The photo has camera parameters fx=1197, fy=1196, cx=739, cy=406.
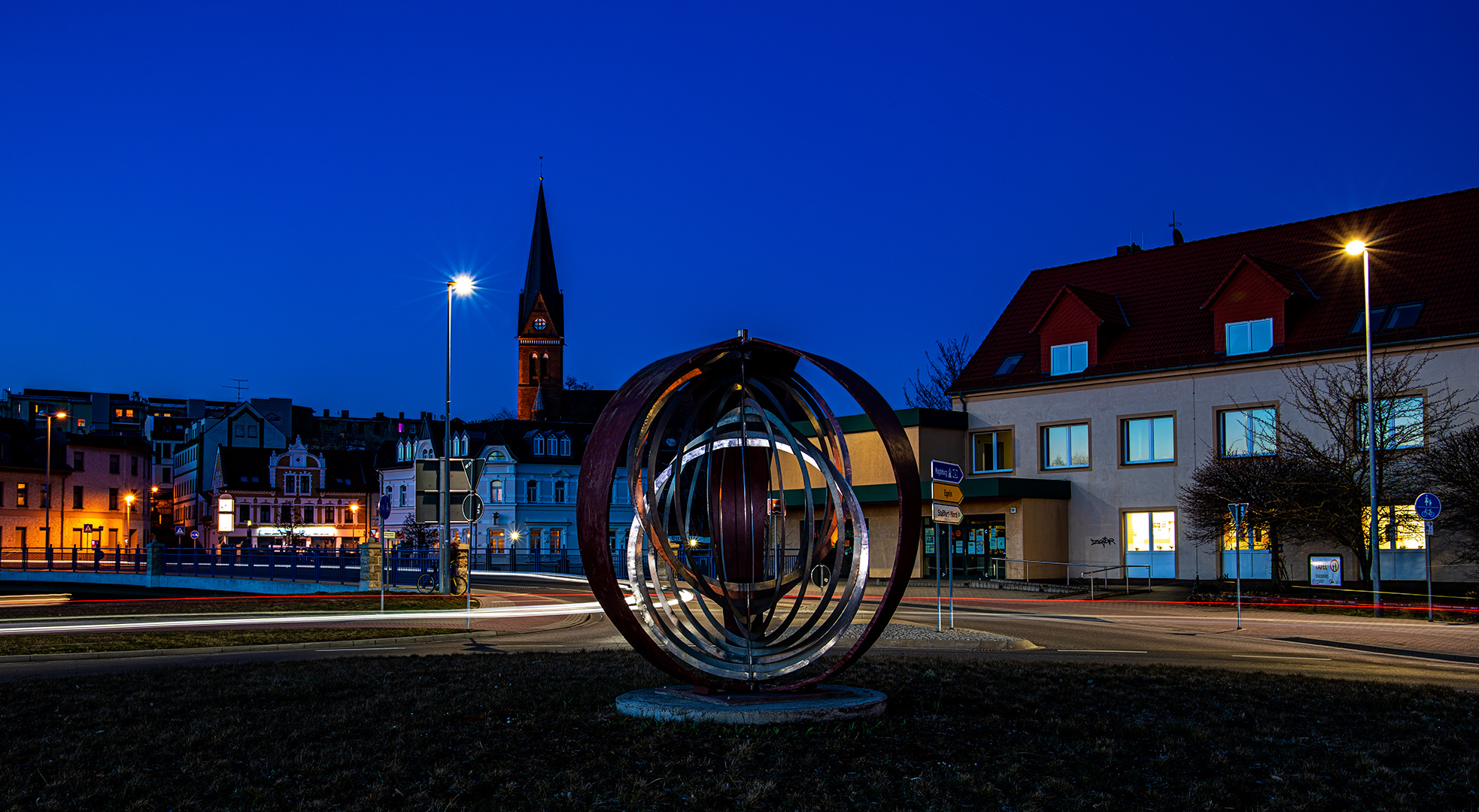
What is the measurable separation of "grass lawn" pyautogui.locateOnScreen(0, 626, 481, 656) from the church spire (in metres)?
91.9

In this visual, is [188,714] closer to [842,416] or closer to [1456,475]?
[1456,475]

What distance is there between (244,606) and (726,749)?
2364cm

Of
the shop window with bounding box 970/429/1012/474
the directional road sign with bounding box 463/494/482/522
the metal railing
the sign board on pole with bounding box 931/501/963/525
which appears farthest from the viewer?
the shop window with bounding box 970/429/1012/474

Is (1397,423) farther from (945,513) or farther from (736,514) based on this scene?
(736,514)

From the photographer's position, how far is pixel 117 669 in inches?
596

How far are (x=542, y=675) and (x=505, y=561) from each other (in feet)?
202

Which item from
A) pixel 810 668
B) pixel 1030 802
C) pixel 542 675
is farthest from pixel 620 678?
pixel 1030 802

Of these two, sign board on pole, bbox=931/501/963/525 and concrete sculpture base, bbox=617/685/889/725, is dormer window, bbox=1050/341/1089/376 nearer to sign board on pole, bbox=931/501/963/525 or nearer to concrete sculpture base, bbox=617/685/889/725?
sign board on pole, bbox=931/501/963/525

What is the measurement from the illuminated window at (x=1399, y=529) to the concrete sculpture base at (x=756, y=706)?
27636 mm

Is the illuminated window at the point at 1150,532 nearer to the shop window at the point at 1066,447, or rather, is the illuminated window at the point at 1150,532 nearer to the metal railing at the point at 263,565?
the shop window at the point at 1066,447

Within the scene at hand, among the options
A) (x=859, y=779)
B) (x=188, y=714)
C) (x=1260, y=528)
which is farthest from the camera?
(x=1260, y=528)

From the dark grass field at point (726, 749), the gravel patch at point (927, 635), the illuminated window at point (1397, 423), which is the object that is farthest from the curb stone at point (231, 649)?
the illuminated window at point (1397, 423)

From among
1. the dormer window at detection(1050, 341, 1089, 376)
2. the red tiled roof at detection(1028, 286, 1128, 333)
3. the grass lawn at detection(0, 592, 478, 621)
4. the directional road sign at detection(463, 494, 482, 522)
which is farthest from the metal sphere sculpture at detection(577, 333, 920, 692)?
the red tiled roof at detection(1028, 286, 1128, 333)

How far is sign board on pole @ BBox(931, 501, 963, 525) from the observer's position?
753 inches
